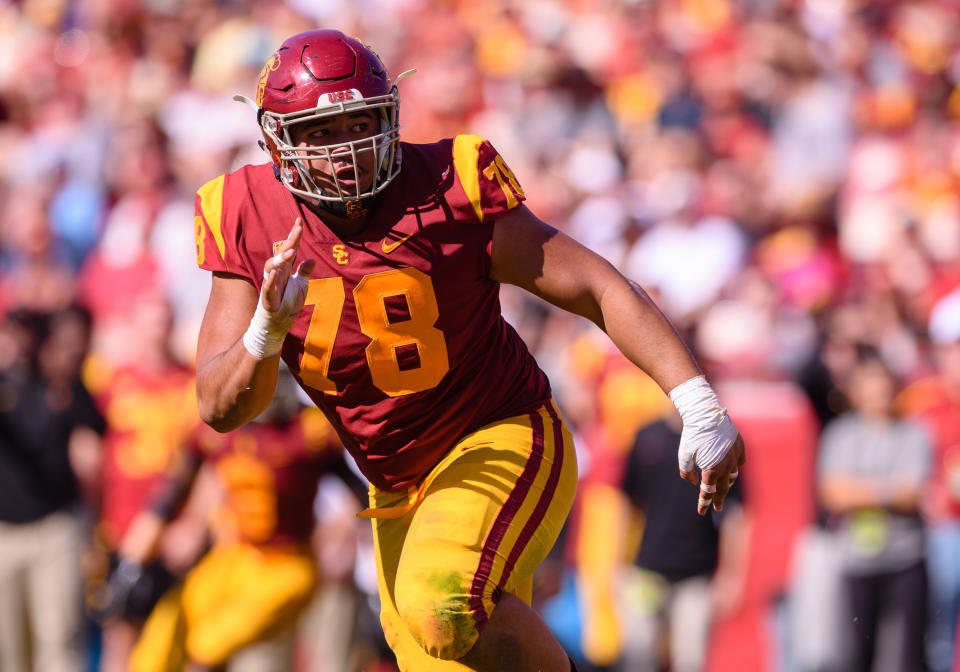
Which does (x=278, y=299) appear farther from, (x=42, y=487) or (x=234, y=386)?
(x=42, y=487)

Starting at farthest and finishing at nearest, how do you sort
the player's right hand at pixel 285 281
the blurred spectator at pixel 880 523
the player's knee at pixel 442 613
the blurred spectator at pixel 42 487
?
1. the blurred spectator at pixel 42 487
2. the blurred spectator at pixel 880 523
3. the player's knee at pixel 442 613
4. the player's right hand at pixel 285 281

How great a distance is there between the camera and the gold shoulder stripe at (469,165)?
3.79 m

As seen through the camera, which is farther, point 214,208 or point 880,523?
point 880,523

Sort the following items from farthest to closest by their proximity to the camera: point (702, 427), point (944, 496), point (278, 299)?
point (944, 496)
point (702, 427)
point (278, 299)

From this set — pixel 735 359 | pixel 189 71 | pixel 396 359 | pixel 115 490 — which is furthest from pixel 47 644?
pixel 189 71

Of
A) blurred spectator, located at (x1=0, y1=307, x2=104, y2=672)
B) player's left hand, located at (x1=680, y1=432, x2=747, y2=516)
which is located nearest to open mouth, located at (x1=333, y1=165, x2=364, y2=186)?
player's left hand, located at (x1=680, y1=432, x2=747, y2=516)

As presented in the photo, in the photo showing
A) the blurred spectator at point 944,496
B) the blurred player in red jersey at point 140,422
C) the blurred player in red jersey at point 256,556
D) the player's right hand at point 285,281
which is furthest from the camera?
the blurred player in red jersey at point 140,422

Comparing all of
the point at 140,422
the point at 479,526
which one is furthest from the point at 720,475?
the point at 140,422

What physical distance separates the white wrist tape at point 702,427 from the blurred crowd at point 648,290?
3.38 metres

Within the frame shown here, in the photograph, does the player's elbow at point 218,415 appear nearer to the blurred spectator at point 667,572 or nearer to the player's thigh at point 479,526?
the player's thigh at point 479,526

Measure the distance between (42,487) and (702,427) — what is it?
16.0ft

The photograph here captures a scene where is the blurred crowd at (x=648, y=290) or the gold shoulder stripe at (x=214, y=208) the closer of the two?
the gold shoulder stripe at (x=214, y=208)

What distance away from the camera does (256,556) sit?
22.1 feet

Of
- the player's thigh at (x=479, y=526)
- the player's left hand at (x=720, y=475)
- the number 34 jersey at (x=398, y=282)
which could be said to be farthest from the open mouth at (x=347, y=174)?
the player's left hand at (x=720, y=475)
